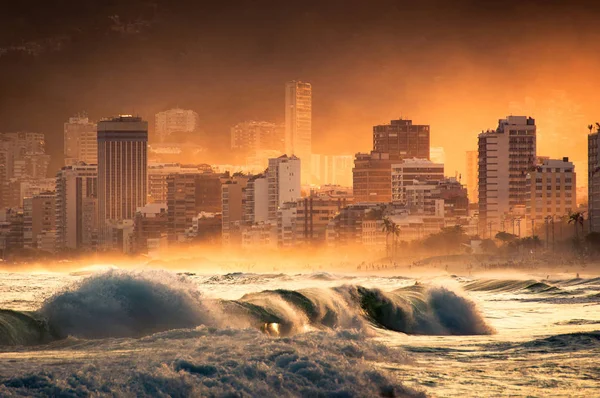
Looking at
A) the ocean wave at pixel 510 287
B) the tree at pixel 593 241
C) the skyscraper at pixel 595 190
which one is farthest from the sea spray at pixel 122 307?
the skyscraper at pixel 595 190

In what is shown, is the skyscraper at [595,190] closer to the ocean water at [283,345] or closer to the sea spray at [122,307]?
the ocean water at [283,345]

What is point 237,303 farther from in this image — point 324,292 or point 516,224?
point 516,224

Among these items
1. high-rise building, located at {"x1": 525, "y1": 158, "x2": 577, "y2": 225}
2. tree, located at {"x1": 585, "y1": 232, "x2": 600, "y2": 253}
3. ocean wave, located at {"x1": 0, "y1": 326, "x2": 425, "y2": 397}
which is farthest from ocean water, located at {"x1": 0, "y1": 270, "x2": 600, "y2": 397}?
high-rise building, located at {"x1": 525, "y1": 158, "x2": 577, "y2": 225}

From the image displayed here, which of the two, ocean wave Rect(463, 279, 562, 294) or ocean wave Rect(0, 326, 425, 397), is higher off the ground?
ocean wave Rect(0, 326, 425, 397)

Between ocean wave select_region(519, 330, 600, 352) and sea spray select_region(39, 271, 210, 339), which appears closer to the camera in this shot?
ocean wave select_region(519, 330, 600, 352)

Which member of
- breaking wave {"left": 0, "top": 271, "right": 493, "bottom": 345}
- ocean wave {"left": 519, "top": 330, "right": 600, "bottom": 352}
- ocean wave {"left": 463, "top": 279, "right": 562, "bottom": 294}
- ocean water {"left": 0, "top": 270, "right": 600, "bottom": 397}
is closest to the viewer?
ocean water {"left": 0, "top": 270, "right": 600, "bottom": 397}

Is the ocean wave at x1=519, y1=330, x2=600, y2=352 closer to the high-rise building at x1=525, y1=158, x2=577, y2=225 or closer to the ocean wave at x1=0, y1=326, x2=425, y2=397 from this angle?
the ocean wave at x1=0, y1=326, x2=425, y2=397

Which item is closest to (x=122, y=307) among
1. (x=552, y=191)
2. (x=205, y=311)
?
(x=205, y=311)
